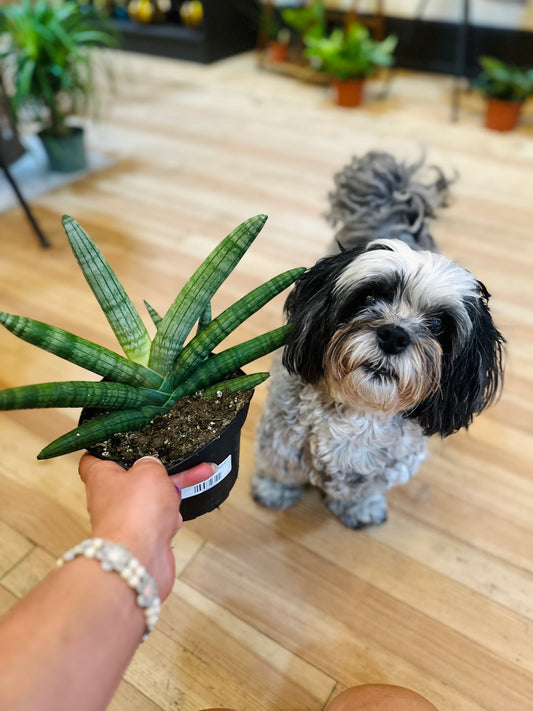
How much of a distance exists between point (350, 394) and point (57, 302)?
1.37 m

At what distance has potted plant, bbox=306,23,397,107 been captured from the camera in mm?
3289

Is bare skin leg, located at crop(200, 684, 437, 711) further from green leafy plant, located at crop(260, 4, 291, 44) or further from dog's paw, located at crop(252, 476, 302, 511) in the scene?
green leafy plant, located at crop(260, 4, 291, 44)

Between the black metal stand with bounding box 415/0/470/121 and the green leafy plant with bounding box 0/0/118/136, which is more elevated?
the green leafy plant with bounding box 0/0/118/136

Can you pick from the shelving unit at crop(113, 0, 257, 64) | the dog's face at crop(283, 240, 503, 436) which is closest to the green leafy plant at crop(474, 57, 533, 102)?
the shelving unit at crop(113, 0, 257, 64)

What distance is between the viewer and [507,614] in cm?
111

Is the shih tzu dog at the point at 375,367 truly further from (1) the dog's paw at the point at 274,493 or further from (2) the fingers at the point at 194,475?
(2) the fingers at the point at 194,475

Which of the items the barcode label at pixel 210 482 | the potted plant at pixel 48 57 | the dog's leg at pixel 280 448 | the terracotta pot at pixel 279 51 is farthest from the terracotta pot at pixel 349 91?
the barcode label at pixel 210 482

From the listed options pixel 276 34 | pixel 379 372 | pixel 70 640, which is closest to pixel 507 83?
pixel 276 34

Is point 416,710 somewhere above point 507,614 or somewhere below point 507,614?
above

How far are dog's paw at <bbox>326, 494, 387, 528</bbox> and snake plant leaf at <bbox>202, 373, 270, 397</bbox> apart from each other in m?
0.51

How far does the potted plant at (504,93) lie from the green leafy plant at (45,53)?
213 centimetres

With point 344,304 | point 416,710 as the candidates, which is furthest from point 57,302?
point 416,710

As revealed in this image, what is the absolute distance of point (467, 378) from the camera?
34.5 inches

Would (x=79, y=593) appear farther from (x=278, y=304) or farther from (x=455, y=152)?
(x=455, y=152)
